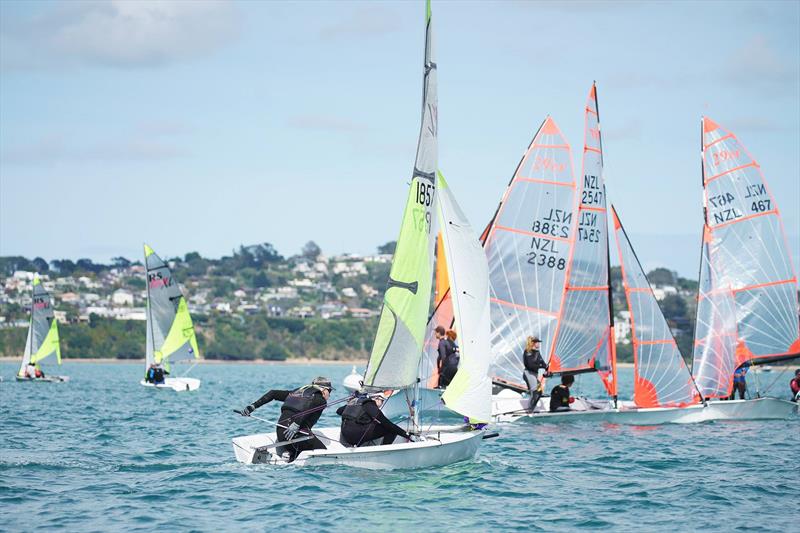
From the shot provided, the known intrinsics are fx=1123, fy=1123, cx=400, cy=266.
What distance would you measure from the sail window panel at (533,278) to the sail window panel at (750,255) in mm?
4243

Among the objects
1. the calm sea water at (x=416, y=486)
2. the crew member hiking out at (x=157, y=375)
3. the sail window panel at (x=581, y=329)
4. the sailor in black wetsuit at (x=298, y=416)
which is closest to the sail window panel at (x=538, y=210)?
the sail window panel at (x=581, y=329)

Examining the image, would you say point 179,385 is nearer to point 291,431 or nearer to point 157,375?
point 157,375

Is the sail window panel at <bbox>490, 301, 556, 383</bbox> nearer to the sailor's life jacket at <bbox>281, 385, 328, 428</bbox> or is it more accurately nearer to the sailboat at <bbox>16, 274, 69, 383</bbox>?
the sailor's life jacket at <bbox>281, 385, 328, 428</bbox>

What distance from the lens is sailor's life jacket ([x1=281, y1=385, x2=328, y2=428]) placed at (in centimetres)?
1616

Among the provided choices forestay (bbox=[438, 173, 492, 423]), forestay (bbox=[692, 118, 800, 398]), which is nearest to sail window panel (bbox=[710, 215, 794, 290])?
forestay (bbox=[692, 118, 800, 398])

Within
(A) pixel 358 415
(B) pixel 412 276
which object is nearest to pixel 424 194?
(B) pixel 412 276

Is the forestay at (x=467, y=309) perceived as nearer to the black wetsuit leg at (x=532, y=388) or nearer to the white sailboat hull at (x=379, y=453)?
the white sailboat hull at (x=379, y=453)

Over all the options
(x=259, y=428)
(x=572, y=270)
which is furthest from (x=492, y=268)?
(x=259, y=428)

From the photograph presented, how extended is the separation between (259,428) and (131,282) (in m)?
158

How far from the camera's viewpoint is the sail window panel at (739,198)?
29.2 metres

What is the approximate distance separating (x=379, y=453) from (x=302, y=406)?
1381mm

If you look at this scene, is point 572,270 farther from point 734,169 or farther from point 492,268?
point 734,169

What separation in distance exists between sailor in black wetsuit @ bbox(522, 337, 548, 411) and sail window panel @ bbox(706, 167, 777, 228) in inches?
280

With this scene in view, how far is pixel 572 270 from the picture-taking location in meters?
28.0
